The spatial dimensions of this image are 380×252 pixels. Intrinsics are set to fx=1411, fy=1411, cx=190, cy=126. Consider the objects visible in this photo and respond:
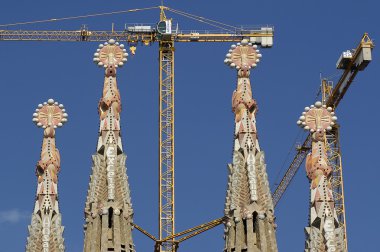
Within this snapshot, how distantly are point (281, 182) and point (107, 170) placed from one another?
39429mm

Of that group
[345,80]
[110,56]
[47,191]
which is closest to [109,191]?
[47,191]

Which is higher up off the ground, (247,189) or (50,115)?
(50,115)

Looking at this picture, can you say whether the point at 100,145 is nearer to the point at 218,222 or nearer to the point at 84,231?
the point at 84,231

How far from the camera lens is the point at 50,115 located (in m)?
63.1

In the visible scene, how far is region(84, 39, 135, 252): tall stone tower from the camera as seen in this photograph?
59.3 metres

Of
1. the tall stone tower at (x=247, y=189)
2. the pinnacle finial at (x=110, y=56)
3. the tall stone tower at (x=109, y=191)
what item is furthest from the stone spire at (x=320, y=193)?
the pinnacle finial at (x=110, y=56)

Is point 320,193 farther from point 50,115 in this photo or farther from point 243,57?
point 50,115

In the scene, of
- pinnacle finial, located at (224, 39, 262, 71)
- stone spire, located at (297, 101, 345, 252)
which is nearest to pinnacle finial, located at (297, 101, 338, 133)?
stone spire, located at (297, 101, 345, 252)

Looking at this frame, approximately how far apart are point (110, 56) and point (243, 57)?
6029 mm

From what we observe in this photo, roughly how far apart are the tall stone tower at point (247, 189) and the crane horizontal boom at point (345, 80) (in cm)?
2609

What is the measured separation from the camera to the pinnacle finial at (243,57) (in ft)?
208

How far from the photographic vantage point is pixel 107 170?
199ft

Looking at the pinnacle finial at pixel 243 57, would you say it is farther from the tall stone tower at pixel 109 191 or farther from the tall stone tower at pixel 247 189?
the tall stone tower at pixel 109 191

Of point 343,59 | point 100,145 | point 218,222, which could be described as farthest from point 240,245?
point 343,59
